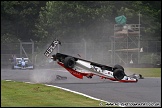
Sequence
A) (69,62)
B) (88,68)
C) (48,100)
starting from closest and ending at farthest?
(48,100) < (69,62) < (88,68)

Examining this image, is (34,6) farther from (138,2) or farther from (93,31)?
(138,2)

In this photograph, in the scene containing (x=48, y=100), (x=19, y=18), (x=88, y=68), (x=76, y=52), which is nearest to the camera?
(x=48, y=100)

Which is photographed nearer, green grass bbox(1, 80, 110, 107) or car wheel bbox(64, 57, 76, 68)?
green grass bbox(1, 80, 110, 107)

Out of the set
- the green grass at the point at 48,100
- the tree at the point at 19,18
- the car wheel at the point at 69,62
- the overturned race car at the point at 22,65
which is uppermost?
the tree at the point at 19,18

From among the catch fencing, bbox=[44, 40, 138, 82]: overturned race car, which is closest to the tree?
the catch fencing

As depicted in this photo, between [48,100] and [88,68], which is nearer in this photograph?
[48,100]

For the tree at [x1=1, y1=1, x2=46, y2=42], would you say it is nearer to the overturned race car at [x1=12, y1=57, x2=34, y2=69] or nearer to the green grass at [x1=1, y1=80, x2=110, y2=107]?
the overturned race car at [x1=12, y1=57, x2=34, y2=69]

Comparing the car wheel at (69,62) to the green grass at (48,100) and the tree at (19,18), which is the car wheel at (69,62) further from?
the tree at (19,18)

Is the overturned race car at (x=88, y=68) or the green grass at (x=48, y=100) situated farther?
the overturned race car at (x=88, y=68)

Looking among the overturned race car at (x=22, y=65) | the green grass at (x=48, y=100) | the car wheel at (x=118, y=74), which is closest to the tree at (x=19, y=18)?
the overturned race car at (x=22, y=65)

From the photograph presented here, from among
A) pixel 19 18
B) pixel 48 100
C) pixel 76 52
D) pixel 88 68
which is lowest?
pixel 48 100

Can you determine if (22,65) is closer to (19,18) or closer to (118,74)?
(19,18)

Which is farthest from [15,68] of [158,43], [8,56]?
[158,43]

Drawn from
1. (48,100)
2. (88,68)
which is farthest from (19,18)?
(48,100)
